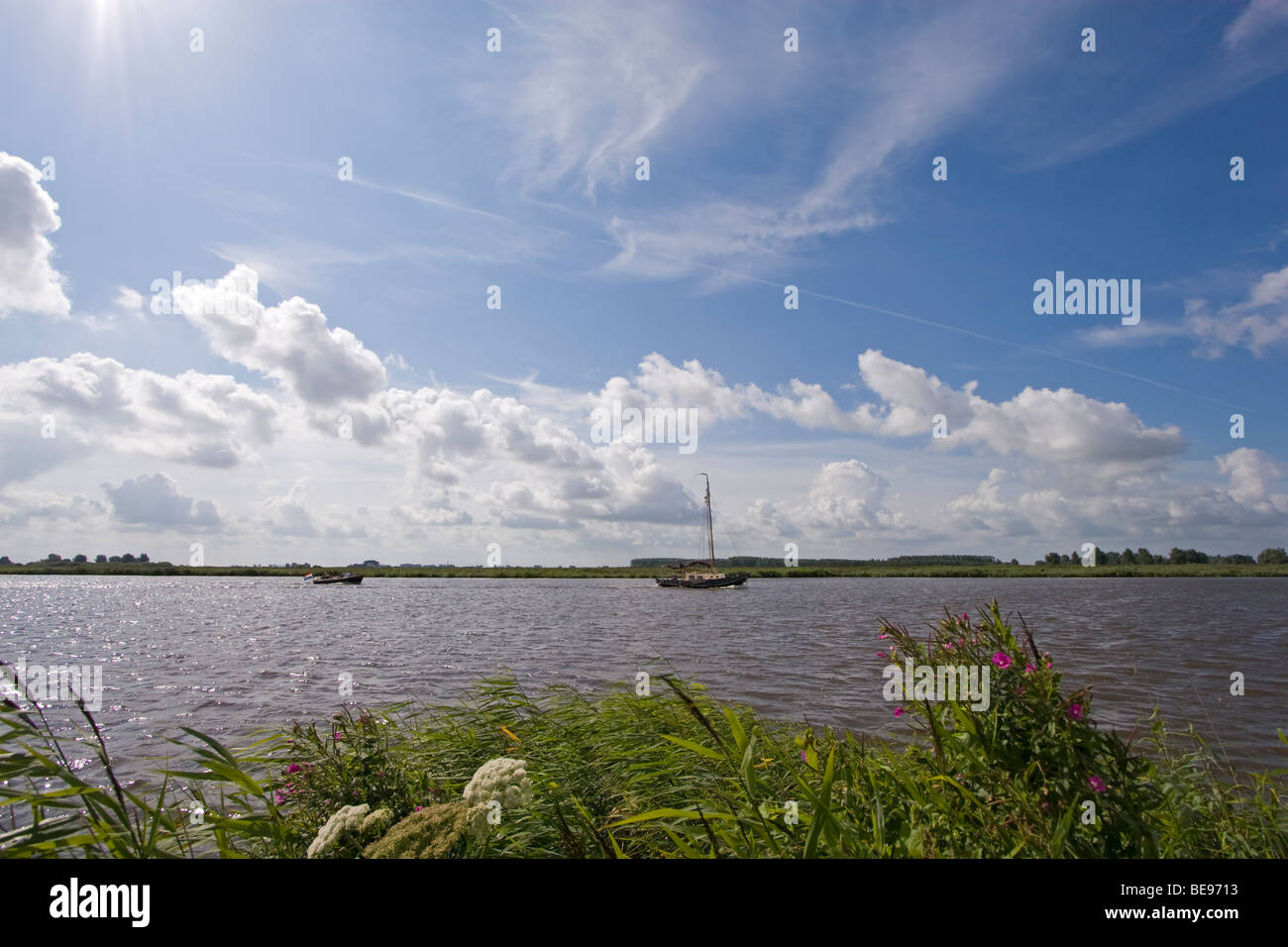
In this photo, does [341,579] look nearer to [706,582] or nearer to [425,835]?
[706,582]

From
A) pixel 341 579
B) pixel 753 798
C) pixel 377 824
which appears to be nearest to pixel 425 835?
pixel 377 824

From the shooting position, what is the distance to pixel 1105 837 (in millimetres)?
3648

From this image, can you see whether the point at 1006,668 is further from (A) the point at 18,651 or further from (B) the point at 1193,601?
(B) the point at 1193,601

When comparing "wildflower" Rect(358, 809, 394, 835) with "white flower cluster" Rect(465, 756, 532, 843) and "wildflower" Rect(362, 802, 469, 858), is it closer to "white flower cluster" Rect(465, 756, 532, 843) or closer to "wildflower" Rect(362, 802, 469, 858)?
"wildflower" Rect(362, 802, 469, 858)

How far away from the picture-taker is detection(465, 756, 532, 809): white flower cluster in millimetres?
4336

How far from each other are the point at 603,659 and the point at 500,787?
1997cm

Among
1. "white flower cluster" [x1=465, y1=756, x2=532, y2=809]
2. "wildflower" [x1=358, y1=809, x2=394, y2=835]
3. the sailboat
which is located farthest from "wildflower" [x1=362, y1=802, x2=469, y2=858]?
the sailboat

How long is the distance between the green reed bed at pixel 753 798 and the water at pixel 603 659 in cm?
255

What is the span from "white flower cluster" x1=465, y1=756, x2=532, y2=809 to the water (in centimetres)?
479
